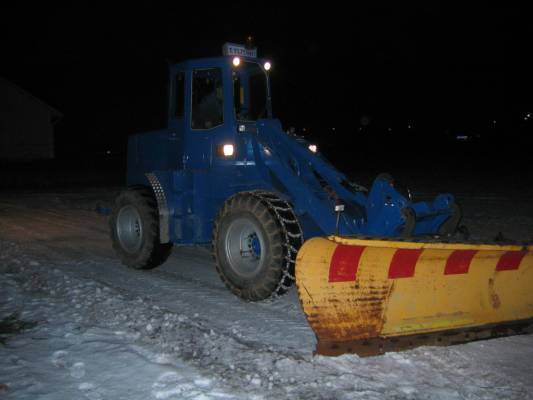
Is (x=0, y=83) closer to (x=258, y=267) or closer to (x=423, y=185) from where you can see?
(x=423, y=185)

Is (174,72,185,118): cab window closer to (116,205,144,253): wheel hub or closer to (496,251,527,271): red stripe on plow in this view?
(116,205,144,253): wheel hub

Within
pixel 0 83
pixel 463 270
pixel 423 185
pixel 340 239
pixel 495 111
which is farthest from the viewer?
pixel 495 111

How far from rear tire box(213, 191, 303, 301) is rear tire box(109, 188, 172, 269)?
5.12 ft

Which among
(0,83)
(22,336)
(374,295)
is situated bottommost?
(22,336)

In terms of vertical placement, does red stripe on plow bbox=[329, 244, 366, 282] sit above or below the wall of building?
below

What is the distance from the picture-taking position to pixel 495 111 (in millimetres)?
88750

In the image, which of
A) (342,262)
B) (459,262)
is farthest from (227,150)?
(459,262)

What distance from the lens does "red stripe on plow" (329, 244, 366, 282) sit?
15.4ft

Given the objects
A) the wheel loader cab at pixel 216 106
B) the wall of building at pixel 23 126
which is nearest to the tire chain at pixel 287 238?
the wheel loader cab at pixel 216 106

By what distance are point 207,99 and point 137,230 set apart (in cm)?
226

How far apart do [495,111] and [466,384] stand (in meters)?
92.7

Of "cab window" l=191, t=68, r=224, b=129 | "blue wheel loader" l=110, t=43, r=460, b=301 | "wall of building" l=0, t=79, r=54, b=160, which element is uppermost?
"wall of building" l=0, t=79, r=54, b=160

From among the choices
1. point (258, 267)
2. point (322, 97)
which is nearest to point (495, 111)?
point (322, 97)

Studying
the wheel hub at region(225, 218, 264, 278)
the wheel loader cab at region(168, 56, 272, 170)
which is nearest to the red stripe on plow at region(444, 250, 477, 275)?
the wheel hub at region(225, 218, 264, 278)
